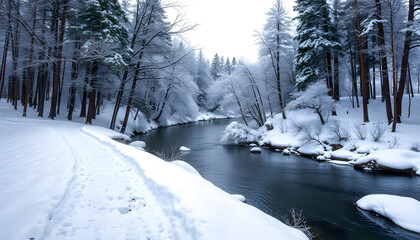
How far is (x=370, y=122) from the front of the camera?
47.0 ft

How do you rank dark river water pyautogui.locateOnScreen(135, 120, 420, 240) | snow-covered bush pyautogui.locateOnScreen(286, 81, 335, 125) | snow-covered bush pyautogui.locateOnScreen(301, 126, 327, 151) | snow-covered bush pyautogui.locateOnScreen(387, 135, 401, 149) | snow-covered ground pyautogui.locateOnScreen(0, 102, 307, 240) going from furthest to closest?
snow-covered bush pyautogui.locateOnScreen(286, 81, 335, 125), snow-covered bush pyautogui.locateOnScreen(301, 126, 327, 151), snow-covered bush pyautogui.locateOnScreen(387, 135, 401, 149), dark river water pyautogui.locateOnScreen(135, 120, 420, 240), snow-covered ground pyautogui.locateOnScreen(0, 102, 307, 240)

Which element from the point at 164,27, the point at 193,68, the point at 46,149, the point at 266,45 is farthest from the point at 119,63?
the point at 193,68

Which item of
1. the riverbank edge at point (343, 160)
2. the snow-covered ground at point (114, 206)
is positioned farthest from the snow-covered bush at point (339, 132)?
the snow-covered ground at point (114, 206)

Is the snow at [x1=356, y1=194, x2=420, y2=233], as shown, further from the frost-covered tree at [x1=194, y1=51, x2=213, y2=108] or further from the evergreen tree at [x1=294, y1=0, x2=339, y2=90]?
the frost-covered tree at [x1=194, y1=51, x2=213, y2=108]

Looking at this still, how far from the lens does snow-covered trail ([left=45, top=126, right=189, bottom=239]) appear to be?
111 inches

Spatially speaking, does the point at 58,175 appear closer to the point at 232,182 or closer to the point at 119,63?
the point at 232,182

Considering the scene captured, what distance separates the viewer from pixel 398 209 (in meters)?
5.96

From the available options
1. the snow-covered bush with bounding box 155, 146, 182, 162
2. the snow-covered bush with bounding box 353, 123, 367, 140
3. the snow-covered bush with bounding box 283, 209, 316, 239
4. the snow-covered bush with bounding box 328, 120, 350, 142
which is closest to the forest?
the snow-covered bush with bounding box 353, 123, 367, 140

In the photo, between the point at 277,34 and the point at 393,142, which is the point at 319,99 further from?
the point at 277,34

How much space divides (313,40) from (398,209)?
1597cm

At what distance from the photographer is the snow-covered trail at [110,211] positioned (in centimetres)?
281

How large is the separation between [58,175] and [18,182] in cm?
68

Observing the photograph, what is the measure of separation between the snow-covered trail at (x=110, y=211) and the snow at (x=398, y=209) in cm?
671

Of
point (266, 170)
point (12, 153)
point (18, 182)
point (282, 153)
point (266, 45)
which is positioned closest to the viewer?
point (18, 182)
